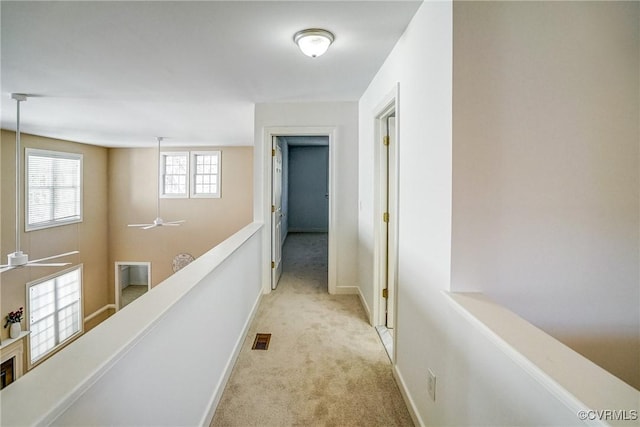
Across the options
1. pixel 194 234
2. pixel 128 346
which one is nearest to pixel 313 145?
pixel 194 234

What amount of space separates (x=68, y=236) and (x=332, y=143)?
6.51 m

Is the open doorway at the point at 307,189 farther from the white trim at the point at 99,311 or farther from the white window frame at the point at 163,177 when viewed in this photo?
the white trim at the point at 99,311

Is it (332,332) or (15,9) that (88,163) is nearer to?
(15,9)

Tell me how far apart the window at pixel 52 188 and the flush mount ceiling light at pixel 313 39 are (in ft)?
21.1

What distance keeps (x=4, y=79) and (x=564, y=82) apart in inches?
167

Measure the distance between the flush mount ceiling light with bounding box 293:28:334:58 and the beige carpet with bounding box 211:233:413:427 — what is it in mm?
2219

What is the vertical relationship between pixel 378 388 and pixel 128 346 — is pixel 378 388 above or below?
below

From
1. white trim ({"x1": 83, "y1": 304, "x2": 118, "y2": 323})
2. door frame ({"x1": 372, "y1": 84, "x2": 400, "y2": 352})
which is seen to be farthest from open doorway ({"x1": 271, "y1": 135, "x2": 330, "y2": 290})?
door frame ({"x1": 372, "y1": 84, "x2": 400, "y2": 352})

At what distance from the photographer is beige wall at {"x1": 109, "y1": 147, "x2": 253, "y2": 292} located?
26.6ft

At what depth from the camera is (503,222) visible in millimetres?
1360

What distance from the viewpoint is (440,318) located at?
146 centimetres

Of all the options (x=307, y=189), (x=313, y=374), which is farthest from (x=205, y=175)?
(x=313, y=374)

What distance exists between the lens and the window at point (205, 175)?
819 centimetres
